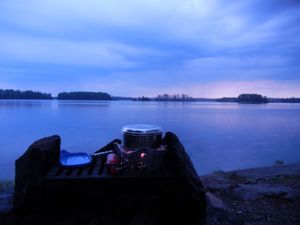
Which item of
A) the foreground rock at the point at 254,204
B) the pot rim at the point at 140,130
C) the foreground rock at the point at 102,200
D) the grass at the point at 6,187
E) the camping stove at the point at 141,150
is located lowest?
the grass at the point at 6,187

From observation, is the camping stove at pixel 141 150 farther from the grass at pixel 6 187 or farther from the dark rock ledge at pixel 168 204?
the grass at pixel 6 187

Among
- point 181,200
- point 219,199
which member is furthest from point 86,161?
point 219,199

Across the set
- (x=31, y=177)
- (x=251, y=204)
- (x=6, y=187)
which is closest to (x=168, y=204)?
(x=251, y=204)

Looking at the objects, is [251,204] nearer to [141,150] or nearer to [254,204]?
[254,204]

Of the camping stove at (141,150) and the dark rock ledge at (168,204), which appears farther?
the camping stove at (141,150)

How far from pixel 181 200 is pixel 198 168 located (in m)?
7.81

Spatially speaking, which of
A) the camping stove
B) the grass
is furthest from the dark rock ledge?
the grass

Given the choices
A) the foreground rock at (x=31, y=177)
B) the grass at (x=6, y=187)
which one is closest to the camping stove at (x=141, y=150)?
the foreground rock at (x=31, y=177)

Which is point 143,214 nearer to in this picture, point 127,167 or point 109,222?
point 109,222

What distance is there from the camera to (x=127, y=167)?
112 inches

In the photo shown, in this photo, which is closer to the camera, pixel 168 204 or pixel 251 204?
pixel 168 204

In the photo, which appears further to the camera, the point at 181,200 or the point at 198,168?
the point at 198,168

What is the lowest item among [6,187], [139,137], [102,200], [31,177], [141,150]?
[6,187]

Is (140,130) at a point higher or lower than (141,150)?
higher
